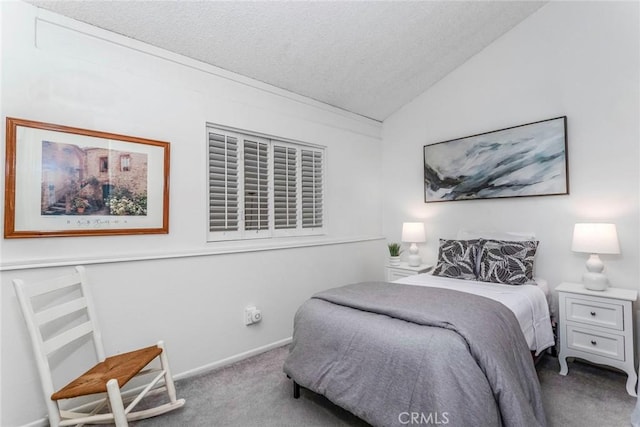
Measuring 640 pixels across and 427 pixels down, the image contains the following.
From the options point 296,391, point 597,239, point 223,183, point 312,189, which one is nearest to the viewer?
point 296,391

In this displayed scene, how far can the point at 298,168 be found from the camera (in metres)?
3.35

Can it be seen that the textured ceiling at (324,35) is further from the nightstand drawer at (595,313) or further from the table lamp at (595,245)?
the nightstand drawer at (595,313)

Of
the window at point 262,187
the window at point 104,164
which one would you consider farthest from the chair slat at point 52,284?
the window at point 262,187

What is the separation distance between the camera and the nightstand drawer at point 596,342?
2184 mm

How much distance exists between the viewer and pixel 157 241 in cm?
231

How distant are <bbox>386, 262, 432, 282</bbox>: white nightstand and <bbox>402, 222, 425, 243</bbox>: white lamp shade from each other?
308 mm

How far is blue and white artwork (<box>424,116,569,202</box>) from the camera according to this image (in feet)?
9.21

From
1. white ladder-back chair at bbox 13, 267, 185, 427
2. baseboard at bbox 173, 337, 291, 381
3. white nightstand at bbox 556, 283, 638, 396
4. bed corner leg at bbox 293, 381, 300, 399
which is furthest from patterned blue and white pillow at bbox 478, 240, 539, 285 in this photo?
white ladder-back chair at bbox 13, 267, 185, 427

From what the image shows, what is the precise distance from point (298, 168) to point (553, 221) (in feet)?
8.25

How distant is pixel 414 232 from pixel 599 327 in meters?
1.74

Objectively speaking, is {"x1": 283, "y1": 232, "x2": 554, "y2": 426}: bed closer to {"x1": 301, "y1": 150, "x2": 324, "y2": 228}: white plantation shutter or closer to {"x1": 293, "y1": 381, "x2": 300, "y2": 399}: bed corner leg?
{"x1": 293, "y1": 381, "x2": 300, "y2": 399}: bed corner leg

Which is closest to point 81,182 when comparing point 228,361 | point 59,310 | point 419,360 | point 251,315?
point 59,310

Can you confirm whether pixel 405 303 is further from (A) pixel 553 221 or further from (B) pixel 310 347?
(A) pixel 553 221

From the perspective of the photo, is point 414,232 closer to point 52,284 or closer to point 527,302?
point 527,302
